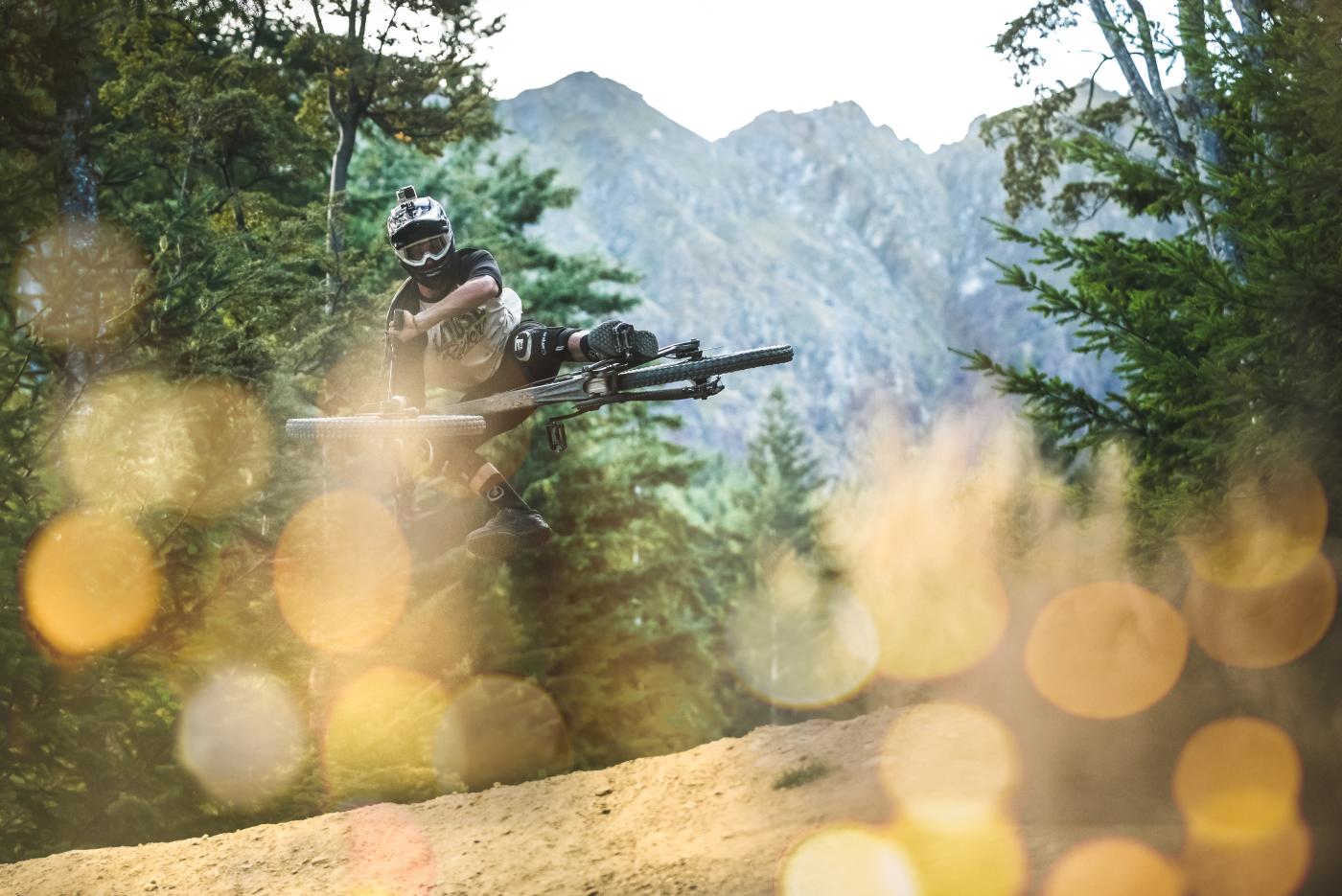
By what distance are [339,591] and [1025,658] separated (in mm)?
8780

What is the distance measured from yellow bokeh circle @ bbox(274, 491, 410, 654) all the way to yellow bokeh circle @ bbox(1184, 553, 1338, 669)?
789cm

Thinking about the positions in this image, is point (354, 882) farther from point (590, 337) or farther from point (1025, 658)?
point (590, 337)

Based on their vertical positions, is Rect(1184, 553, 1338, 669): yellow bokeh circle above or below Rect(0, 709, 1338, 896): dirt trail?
above

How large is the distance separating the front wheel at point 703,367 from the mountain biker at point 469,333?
14 cm

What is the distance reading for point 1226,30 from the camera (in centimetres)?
950

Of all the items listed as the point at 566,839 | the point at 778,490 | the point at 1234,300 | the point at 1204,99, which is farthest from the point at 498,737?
the point at 778,490

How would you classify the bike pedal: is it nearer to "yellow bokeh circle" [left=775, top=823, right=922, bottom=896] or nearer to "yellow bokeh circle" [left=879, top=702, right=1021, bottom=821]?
"yellow bokeh circle" [left=775, top=823, right=922, bottom=896]

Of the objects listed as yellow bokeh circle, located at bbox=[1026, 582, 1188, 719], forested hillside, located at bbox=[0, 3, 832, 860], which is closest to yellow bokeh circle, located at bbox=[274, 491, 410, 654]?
forested hillside, located at bbox=[0, 3, 832, 860]

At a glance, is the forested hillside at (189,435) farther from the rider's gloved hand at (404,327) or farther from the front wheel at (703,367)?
the front wheel at (703,367)

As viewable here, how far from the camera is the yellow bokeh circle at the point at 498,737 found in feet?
82.4

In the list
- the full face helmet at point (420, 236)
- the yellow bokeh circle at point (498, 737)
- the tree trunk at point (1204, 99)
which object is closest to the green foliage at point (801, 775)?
the tree trunk at point (1204, 99)

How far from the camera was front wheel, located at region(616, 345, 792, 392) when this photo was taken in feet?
14.6

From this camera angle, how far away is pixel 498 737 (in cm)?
2530

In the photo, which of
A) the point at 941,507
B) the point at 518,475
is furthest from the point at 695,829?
the point at 941,507
